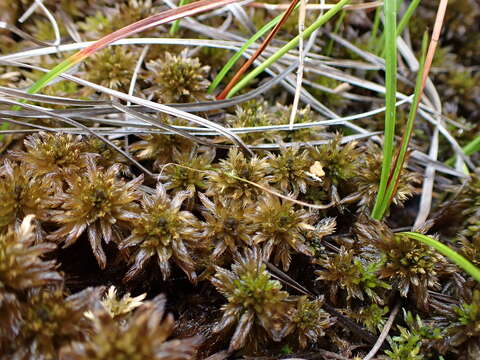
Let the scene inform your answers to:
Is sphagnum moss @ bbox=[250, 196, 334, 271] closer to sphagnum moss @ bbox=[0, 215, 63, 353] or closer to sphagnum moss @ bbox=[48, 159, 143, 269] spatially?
sphagnum moss @ bbox=[48, 159, 143, 269]

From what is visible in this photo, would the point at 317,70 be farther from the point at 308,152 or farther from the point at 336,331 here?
the point at 336,331

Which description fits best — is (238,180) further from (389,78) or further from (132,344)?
(132,344)

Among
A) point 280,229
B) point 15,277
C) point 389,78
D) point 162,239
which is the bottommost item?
point 280,229

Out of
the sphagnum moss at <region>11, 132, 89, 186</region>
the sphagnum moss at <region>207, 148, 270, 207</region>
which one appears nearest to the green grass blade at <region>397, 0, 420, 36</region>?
the sphagnum moss at <region>207, 148, 270, 207</region>

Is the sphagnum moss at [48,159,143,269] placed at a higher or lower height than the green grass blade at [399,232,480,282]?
higher

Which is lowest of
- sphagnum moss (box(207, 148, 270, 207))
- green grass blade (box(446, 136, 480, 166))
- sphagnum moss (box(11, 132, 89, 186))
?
green grass blade (box(446, 136, 480, 166))

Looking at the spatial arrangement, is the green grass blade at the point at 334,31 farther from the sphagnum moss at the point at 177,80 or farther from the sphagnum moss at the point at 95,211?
the sphagnum moss at the point at 95,211

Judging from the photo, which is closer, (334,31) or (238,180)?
(238,180)

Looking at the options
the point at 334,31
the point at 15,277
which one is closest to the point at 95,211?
the point at 15,277

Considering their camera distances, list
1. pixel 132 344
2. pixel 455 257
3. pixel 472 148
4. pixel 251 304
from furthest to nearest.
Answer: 1. pixel 472 148
2. pixel 251 304
3. pixel 455 257
4. pixel 132 344

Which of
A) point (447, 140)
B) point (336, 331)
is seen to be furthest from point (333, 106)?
point (336, 331)

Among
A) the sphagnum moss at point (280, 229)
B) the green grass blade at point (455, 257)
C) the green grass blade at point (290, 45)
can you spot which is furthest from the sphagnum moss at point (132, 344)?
the green grass blade at point (290, 45)
